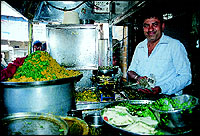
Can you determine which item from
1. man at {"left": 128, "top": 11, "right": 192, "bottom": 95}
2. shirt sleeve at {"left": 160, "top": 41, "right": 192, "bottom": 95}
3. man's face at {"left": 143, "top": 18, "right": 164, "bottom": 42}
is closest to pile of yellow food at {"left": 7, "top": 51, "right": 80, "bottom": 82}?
man at {"left": 128, "top": 11, "right": 192, "bottom": 95}

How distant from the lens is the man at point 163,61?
118 inches

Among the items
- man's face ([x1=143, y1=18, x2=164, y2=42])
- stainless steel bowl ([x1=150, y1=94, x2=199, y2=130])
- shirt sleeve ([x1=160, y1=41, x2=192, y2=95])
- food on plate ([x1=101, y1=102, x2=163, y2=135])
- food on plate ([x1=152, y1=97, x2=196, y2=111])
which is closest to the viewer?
stainless steel bowl ([x1=150, y1=94, x2=199, y2=130])

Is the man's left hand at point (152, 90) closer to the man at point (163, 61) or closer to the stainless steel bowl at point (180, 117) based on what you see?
the man at point (163, 61)

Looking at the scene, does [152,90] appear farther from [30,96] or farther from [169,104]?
[30,96]

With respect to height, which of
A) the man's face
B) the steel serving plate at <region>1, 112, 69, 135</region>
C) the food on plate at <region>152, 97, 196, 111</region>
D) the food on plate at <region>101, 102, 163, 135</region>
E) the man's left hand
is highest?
the man's face

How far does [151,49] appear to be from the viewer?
12.1ft

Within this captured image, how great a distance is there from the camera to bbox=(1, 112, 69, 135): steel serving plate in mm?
1352

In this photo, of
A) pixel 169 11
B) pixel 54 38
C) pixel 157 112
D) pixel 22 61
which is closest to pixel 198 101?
pixel 157 112

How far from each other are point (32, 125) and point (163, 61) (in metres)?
2.78

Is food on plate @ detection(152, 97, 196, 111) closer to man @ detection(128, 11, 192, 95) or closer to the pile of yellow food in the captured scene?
man @ detection(128, 11, 192, 95)

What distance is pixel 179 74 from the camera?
10.3ft

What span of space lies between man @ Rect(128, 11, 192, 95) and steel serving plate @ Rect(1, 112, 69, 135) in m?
1.82

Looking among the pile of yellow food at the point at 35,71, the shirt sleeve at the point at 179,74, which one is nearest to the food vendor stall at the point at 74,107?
the pile of yellow food at the point at 35,71

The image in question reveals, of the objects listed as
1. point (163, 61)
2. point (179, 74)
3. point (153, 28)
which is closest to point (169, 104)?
point (179, 74)
